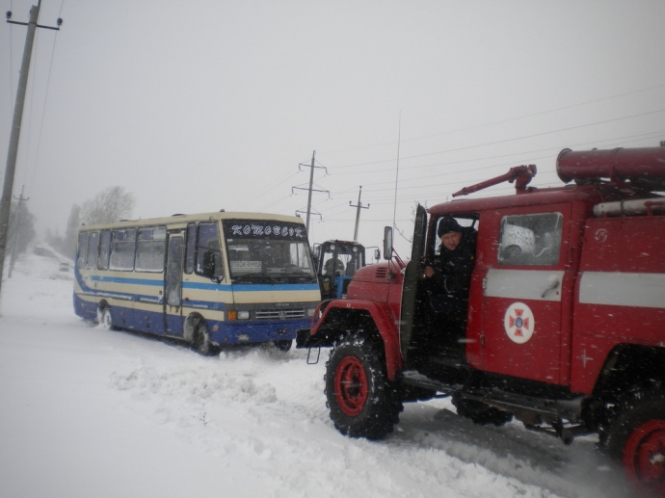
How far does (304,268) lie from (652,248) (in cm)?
808

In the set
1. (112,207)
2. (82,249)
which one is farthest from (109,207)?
(82,249)

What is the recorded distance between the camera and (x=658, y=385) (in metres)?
3.60

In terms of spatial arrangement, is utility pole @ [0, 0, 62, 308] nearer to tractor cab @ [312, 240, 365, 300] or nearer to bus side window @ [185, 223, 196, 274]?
bus side window @ [185, 223, 196, 274]

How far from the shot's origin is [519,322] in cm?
449

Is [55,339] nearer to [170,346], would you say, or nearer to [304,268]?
[170,346]

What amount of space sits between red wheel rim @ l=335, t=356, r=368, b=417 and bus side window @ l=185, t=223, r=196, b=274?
6.04 meters

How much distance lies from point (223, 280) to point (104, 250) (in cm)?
657

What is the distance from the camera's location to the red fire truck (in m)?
3.69

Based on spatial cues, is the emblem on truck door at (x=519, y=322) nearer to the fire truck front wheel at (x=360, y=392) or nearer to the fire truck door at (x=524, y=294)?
the fire truck door at (x=524, y=294)

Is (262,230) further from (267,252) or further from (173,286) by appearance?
(173,286)

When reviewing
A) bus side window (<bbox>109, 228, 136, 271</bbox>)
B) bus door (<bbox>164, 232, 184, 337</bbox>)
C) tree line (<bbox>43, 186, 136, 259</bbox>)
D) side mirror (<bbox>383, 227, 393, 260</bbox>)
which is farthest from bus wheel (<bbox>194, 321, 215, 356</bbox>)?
tree line (<bbox>43, 186, 136, 259</bbox>)

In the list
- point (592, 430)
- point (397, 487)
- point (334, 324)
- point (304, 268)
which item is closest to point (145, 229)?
point (304, 268)

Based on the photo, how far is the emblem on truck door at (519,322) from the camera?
4.40 metres

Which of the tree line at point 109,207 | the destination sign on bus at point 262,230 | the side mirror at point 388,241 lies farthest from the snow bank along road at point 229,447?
the tree line at point 109,207
